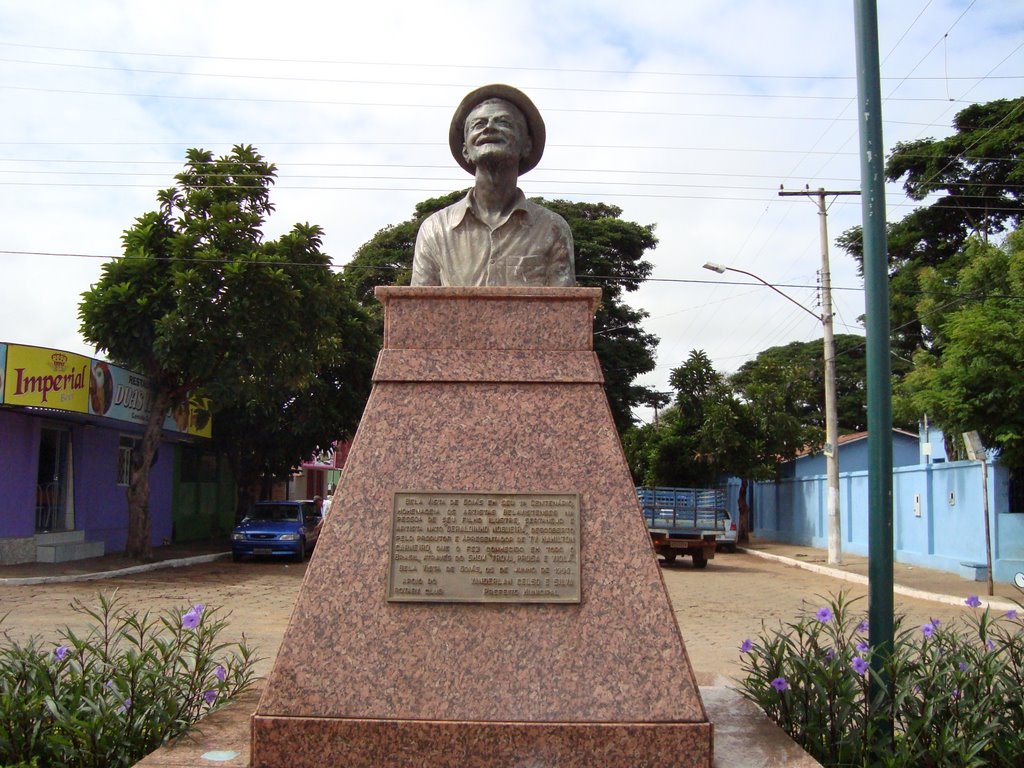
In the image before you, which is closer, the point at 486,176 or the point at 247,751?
the point at 247,751

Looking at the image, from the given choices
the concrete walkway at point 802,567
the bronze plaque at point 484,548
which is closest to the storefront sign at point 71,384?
the concrete walkway at point 802,567

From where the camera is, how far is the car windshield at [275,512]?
2061 cm

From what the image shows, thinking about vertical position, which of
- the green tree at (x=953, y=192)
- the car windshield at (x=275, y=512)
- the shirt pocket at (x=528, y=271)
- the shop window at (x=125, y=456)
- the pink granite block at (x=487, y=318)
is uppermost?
the green tree at (x=953, y=192)

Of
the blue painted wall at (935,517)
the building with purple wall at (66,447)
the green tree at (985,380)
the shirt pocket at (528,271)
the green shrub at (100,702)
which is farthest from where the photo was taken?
the building with purple wall at (66,447)

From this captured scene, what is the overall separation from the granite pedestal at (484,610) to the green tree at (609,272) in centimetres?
2483

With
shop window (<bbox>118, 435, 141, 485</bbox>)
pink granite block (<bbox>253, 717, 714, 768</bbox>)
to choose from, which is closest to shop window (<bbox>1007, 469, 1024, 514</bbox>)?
pink granite block (<bbox>253, 717, 714, 768</bbox>)

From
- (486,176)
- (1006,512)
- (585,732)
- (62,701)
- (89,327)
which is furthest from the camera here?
(89,327)

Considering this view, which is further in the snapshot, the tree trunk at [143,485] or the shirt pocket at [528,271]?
the tree trunk at [143,485]

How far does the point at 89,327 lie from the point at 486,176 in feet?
46.2

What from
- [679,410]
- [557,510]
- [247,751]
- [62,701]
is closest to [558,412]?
[557,510]

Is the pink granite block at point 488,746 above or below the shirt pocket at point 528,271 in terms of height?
below

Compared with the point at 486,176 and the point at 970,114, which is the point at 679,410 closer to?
the point at 970,114

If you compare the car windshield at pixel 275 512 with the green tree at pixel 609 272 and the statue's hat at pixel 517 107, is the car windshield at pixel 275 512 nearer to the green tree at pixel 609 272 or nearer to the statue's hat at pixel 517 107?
the green tree at pixel 609 272

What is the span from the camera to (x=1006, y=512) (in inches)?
597
